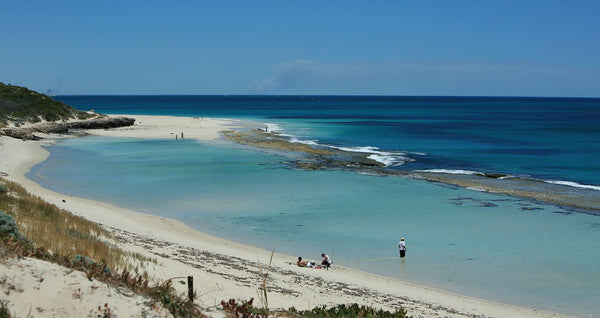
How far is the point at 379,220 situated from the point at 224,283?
511 inches

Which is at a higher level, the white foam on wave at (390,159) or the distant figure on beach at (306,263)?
the white foam on wave at (390,159)

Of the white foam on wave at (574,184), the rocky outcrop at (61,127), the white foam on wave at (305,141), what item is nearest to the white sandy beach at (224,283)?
the white foam on wave at (574,184)

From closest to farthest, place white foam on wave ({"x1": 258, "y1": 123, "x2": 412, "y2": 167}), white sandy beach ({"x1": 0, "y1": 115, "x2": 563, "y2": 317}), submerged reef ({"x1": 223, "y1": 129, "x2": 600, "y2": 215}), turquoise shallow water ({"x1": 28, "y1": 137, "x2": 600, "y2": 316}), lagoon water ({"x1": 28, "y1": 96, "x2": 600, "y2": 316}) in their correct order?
white sandy beach ({"x1": 0, "y1": 115, "x2": 563, "y2": 317})
turquoise shallow water ({"x1": 28, "y1": 137, "x2": 600, "y2": 316})
lagoon water ({"x1": 28, "y1": 96, "x2": 600, "y2": 316})
submerged reef ({"x1": 223, "y1": 129, "x2": 600, "y2": 215})
white foam on wave ({"x1": 258, "y1": 123, "x2": 412, "y2": 167})

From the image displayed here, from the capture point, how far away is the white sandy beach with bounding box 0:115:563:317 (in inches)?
324

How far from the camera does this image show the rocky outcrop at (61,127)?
56.7m

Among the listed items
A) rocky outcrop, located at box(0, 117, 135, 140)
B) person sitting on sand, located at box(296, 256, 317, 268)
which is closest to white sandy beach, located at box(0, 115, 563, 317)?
person sitting on sand, located at box(296, 256, 317, 268)

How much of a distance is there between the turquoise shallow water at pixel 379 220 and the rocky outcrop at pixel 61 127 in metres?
16.8

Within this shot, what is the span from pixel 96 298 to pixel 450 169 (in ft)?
124

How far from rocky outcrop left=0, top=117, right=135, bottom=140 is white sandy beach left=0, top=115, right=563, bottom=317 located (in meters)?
37.7

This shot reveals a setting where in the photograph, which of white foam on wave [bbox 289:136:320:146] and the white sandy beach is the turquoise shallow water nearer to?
the white sandy beach

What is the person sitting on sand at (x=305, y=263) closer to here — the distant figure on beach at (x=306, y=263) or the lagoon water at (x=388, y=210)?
the distant figure on beach at (x=306, y=263)

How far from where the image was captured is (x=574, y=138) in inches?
2736

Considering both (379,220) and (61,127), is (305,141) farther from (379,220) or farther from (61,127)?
(379,220)

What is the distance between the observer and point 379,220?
2541cm
